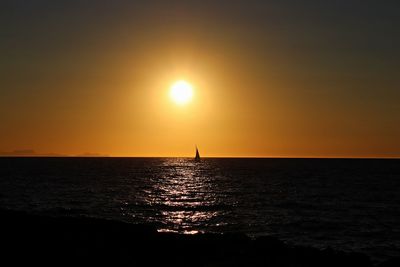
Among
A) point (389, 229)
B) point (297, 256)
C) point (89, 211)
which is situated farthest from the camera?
point (89, 211)

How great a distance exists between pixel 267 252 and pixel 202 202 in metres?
47.6

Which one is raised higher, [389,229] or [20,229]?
[20,229]

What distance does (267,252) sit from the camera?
2455 cm

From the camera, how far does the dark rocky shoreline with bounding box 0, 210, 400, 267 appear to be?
69.4 ft

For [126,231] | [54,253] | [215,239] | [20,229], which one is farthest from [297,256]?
[20,229]

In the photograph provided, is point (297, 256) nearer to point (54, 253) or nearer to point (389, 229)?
point (54, 253)

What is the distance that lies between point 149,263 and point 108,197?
53.6 meters

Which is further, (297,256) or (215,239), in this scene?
(215,239)

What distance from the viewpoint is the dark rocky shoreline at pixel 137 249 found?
21.1 meters

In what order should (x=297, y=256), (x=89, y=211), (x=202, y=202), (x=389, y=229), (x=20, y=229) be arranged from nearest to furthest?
(x=297, y=256)
(x=20, y=229)
(x=389, y=229)
(x=89, y=211)
(x=202, y=202)

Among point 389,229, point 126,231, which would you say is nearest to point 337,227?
point 389,229

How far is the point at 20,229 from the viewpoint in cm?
2714

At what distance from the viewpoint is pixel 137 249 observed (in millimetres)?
24312

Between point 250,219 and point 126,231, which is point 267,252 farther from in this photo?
point 250,219
